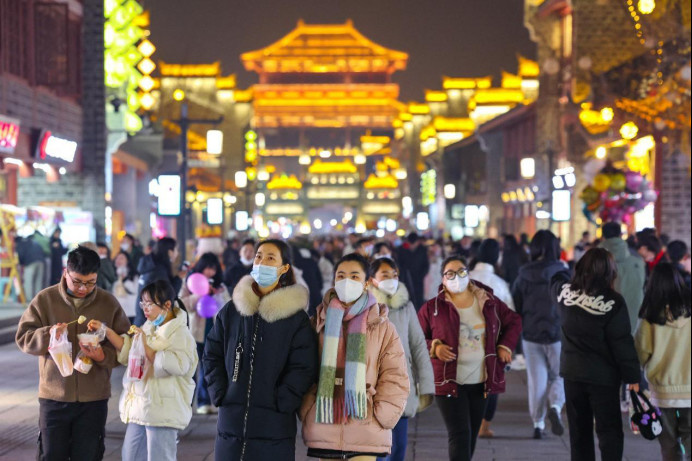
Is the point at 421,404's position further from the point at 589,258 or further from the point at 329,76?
the point at 329,76

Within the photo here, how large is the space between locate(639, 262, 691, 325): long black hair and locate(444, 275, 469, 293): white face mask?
1.13 metres

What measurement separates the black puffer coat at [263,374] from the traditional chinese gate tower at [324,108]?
443 ft

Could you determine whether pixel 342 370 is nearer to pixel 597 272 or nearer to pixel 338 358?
pixel 338 358

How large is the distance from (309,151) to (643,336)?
148 meters

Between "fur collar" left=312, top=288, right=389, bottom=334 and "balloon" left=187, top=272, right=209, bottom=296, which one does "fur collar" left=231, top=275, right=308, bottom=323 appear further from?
"balloon" left=187, top=272, right=209, bottom=296

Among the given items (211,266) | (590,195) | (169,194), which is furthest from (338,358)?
(169,194)

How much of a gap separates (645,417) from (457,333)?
1.31 m

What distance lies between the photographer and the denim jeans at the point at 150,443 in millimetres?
6504

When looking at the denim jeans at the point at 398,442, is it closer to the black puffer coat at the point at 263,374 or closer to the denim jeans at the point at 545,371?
the black puffer coat at the point at 263,374

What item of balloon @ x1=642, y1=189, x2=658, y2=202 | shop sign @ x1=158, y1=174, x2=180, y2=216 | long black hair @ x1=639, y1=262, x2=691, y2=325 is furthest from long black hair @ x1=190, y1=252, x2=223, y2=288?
balloon @ x1=642, y1=189, x2=658, y2=202

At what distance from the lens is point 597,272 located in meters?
7.05

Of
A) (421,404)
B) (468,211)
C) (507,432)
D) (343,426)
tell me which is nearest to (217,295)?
(507,432)

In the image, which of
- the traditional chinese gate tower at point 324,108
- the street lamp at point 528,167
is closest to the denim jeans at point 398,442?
the street lamp at point 528,167

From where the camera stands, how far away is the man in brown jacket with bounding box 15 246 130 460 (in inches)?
238
